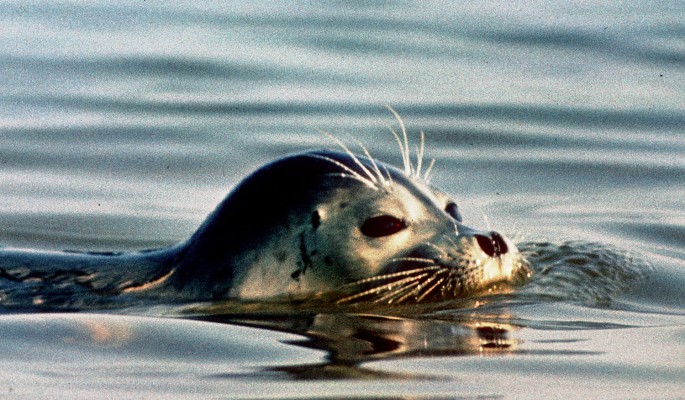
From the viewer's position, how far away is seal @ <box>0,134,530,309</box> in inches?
247

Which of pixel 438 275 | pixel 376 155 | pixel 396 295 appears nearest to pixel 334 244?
pixel 396 295

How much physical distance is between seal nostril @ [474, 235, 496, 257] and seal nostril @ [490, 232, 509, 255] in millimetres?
23

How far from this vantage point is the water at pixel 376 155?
16.3 feet

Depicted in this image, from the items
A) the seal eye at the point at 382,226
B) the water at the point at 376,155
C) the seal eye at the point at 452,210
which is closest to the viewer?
the water at the point at 376,155

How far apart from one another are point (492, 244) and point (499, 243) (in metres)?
0.04

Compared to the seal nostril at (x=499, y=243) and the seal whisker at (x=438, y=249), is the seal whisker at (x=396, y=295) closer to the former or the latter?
the seal whisker at (x=438, y=249)

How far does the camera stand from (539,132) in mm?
11039

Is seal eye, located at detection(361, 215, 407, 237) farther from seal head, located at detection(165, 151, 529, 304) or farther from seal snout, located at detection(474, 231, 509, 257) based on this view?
seal snout, located at detection(474, 231, 509, 257)

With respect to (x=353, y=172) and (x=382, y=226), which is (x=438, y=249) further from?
(x=353, y=172)

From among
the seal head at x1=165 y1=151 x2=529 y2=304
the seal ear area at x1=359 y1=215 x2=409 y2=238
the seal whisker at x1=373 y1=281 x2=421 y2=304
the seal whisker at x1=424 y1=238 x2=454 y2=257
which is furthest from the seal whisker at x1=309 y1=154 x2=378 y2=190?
the seal whisker at x1=373 y1=281 x2=421 y2=304

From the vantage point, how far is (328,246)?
247 inches

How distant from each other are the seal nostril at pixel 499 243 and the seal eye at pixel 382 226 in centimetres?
35

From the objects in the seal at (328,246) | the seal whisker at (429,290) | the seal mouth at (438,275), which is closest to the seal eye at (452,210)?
the seal at (328,246)

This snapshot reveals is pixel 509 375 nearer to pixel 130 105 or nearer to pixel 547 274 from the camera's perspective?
pixel 547 274
